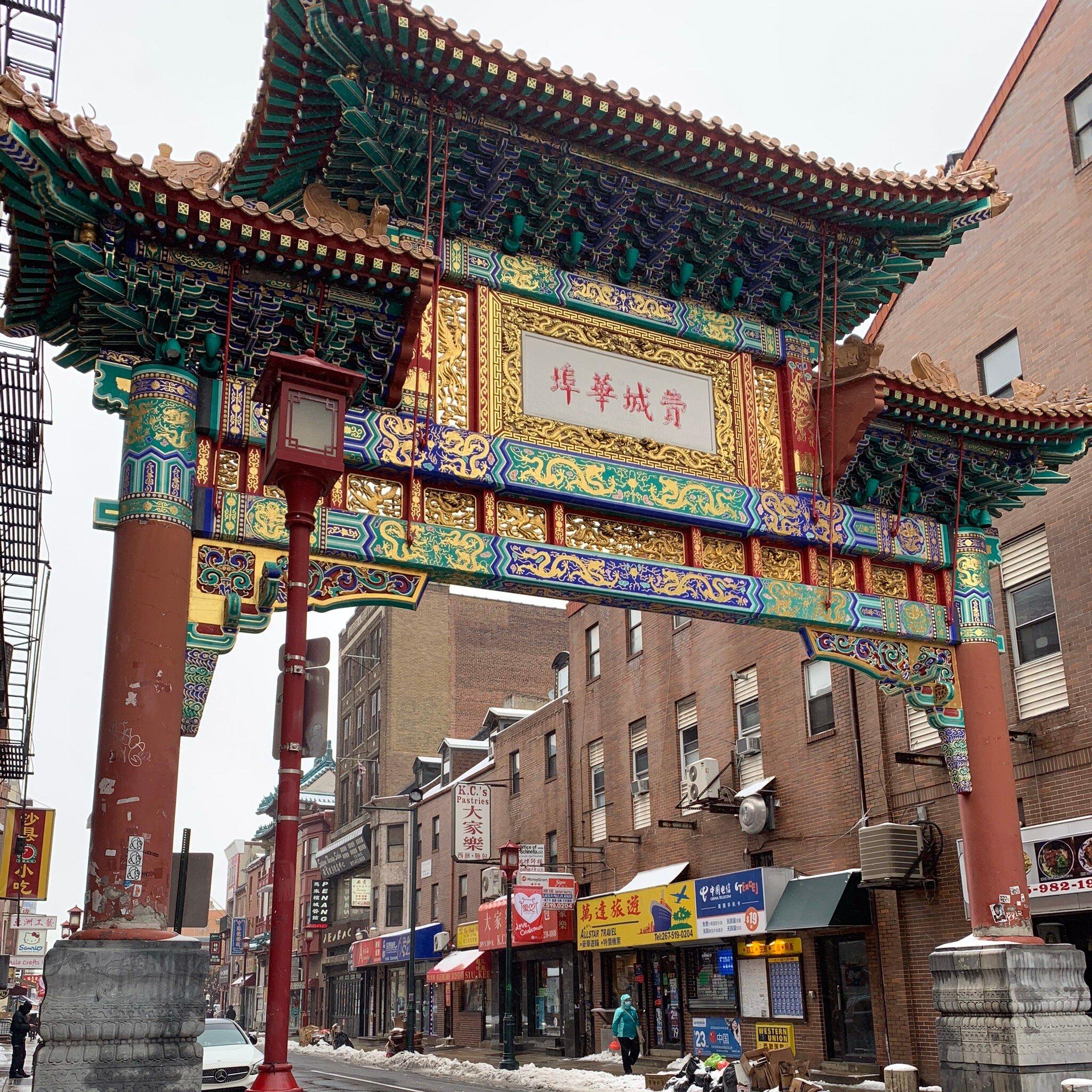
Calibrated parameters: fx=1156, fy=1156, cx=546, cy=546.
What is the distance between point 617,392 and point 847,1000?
14342 mm

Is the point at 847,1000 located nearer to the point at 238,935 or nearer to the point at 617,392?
the point at 617,392

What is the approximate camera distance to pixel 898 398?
43.7 ft

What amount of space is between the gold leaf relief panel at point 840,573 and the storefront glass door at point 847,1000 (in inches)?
413

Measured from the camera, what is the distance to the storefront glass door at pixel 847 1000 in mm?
21000

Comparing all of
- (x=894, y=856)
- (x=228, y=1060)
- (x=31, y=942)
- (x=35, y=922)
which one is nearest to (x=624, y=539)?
(x=894, y=856)

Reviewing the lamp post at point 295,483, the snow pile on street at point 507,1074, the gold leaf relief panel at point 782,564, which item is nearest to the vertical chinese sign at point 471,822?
the snow pile on street at point 507,1074

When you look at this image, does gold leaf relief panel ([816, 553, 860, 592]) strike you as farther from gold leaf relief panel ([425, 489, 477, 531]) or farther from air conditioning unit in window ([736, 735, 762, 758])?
air conditioning unit in window ([736, 735, 762, 758])

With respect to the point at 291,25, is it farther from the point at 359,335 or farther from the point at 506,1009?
the point at 506,1009

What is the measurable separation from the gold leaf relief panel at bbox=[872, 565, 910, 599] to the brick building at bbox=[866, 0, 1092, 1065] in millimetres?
4355

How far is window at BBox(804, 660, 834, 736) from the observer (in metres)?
23.3

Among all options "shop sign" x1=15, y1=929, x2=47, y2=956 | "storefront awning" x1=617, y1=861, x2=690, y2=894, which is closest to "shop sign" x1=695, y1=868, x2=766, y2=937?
"storefront awning" x1=617, y1=861, x2=690, y2=894

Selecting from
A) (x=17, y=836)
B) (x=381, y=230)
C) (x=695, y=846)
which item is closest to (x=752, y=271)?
(x=381, y=230)

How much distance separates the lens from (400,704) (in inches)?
2304

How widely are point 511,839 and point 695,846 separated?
39.0 ft
